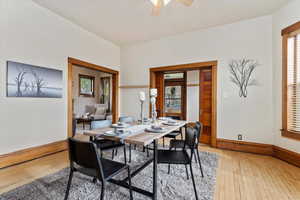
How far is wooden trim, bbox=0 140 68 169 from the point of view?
235 cm

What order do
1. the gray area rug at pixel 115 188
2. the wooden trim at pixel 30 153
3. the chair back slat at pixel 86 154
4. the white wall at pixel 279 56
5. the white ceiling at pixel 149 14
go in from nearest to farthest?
1. the chair back slat at pixel 86 154
2. the gray area rug at pixel 115 188
3. the wooden trim at pixel 30 153
4. the white wall at pixel 279 56
5. the white ceiling at pixel 149 14

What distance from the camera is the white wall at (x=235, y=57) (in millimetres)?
3033

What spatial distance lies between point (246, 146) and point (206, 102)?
1293 millimetres

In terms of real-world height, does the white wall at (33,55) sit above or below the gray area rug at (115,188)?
above

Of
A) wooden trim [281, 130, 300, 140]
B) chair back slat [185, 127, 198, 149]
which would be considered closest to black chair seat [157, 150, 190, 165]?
chair back slat [185, 127, 198, 149]

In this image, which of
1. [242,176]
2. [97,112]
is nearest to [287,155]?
[242,176]

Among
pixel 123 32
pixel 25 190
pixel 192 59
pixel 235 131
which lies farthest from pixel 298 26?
pixel 25 190

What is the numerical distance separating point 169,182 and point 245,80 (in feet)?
8.82

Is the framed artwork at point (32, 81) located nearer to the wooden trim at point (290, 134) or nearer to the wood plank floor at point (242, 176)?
the wood plank floor at point (242, 176)

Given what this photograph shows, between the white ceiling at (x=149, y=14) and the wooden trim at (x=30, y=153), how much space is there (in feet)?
8.95

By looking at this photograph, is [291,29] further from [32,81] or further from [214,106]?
[32,81]

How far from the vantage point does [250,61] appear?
314cm

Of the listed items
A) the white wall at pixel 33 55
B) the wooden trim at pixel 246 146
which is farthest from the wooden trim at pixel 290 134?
the white wall at pixel 33 55

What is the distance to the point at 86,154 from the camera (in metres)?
1.30
